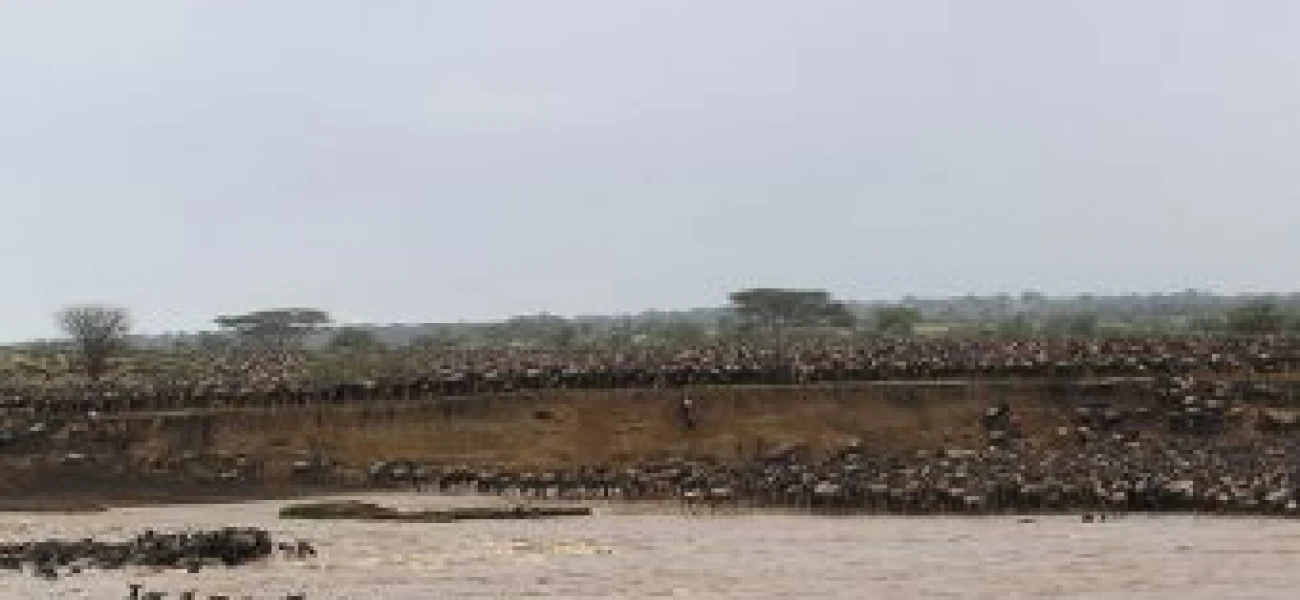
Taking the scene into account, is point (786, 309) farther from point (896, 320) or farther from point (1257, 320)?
point (1257, 320)

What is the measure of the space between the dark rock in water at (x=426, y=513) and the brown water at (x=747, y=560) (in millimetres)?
975

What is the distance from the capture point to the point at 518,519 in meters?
49.9

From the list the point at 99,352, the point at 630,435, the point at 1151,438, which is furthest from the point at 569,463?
the point at 99,352

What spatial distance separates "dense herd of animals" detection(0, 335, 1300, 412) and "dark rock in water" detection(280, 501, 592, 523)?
44.6 ft

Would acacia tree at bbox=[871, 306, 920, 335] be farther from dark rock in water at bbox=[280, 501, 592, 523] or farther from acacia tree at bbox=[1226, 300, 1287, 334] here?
dark rock in water at bbox=[280, 501, 592, 523]

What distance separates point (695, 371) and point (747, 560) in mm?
25977

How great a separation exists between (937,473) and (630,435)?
11.4 m

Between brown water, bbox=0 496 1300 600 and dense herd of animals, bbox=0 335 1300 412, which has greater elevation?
dense herd of animals, bbox=0 335 1300 412

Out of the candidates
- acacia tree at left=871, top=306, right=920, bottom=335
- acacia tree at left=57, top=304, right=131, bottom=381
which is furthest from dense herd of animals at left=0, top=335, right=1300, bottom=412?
acacia tree at left=871, top=306, right=920, bottom=335

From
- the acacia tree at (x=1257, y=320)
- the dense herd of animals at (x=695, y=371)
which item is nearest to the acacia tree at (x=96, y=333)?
the dense herd of animals at (x=695, y=371)

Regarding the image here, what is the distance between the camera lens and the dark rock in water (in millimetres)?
50375

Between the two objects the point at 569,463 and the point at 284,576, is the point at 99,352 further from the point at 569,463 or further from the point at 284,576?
the point at 284,576

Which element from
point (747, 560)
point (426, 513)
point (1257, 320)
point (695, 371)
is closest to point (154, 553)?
point (426, 513)

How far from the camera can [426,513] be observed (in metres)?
51.1
